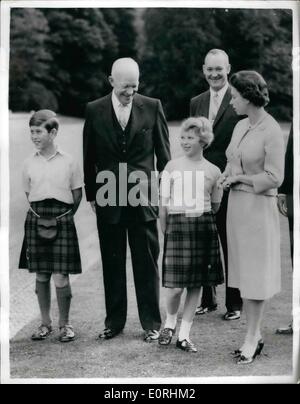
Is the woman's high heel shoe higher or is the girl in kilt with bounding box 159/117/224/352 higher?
the girl in kilt with bounding box 159/117/224/352

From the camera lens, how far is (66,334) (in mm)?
4328

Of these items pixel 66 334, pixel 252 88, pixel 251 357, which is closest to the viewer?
pixel 252 88

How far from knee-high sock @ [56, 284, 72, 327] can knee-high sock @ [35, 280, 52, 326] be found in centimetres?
7

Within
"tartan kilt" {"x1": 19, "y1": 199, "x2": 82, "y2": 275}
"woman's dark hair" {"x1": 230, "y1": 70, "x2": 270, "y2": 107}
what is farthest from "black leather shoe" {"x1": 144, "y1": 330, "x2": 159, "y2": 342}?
"woman's dark hair" {"x1": 230, "y1": 70, "x2": 270, "y2": 107}

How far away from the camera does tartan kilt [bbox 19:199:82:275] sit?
4207 millimetres

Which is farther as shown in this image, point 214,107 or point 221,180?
point 214,107

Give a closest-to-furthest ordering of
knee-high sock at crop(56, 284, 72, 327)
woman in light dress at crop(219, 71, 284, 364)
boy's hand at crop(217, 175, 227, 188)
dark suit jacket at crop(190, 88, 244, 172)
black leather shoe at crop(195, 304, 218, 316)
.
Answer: woman in light dress at crop(219, 71, 284, 364) < boy's hand at crop(217, 175, 227, 188) < dark suit jacket at crop(190, 88, 244, 172) < knee-high sock at crop(56, 284, 72, 327) < black leather shoe at crop(195, 304, 218, 316)

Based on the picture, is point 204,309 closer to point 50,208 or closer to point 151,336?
point 151,336

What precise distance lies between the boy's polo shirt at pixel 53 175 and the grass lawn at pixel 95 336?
0.22 feet

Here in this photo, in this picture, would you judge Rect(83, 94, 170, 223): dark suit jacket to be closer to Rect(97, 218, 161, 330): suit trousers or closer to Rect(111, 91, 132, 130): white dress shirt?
Rect(111, 91, 132, 130): white dress shirt

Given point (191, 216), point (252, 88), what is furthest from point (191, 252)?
point (252, 88)

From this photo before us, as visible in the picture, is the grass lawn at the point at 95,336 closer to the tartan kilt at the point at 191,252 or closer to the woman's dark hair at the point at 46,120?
the woman's dark hair at the point at 46,120

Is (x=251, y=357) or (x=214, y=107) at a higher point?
(x=214, y=107)

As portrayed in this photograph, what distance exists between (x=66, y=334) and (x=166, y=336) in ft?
2.08
